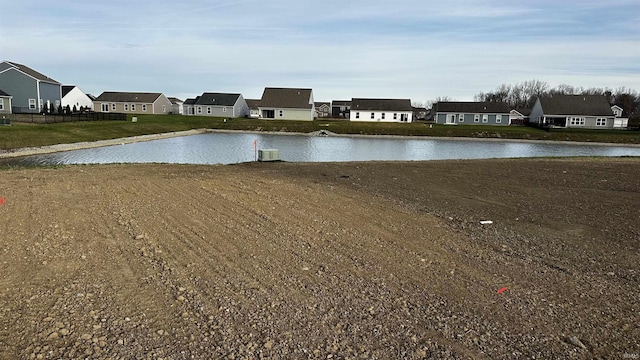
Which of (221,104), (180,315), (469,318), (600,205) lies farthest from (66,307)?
(221,104)

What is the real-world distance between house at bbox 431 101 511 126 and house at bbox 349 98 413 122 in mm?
5344

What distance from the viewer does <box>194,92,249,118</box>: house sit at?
3051 inches

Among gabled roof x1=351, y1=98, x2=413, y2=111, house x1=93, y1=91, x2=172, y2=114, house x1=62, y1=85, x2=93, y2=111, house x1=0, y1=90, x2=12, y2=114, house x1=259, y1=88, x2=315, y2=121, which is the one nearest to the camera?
house x1=0, y1=90, x2=12, y2=114

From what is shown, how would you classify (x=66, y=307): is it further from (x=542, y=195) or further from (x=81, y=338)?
(x=542, y=195)

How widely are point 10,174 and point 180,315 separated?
458 inches

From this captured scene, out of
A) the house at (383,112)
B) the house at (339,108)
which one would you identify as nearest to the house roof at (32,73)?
the house at (383,112)

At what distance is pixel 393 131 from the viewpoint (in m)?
54.4

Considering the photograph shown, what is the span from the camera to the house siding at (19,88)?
163 feet

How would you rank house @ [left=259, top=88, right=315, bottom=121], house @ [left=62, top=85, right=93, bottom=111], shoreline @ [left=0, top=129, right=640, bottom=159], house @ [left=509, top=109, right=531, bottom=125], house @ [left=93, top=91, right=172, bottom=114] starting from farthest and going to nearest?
house @ [left=509, top=109, right=531, bottom=125], house @ [left=93, top=91, right=172, bottom=114], house @ [left=259, top=88, right=315, bottom=121], house @ [left=62, top=85, right=93, bottom=111], shoreline @ [left=0, top=129, right=640, bottom=159]

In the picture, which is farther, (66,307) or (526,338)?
(66,307)

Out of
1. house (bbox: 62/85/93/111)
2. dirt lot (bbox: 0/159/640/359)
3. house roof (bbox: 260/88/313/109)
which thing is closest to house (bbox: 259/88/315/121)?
house roof (bbox: 260/88/313/109)

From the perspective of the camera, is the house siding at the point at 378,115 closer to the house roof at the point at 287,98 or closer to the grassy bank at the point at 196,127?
the house roof at the point at 287,98

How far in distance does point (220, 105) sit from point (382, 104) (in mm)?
27028

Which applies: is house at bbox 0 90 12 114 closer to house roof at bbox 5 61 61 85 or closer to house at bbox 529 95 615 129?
house roof at bbox 5 61 61 85
